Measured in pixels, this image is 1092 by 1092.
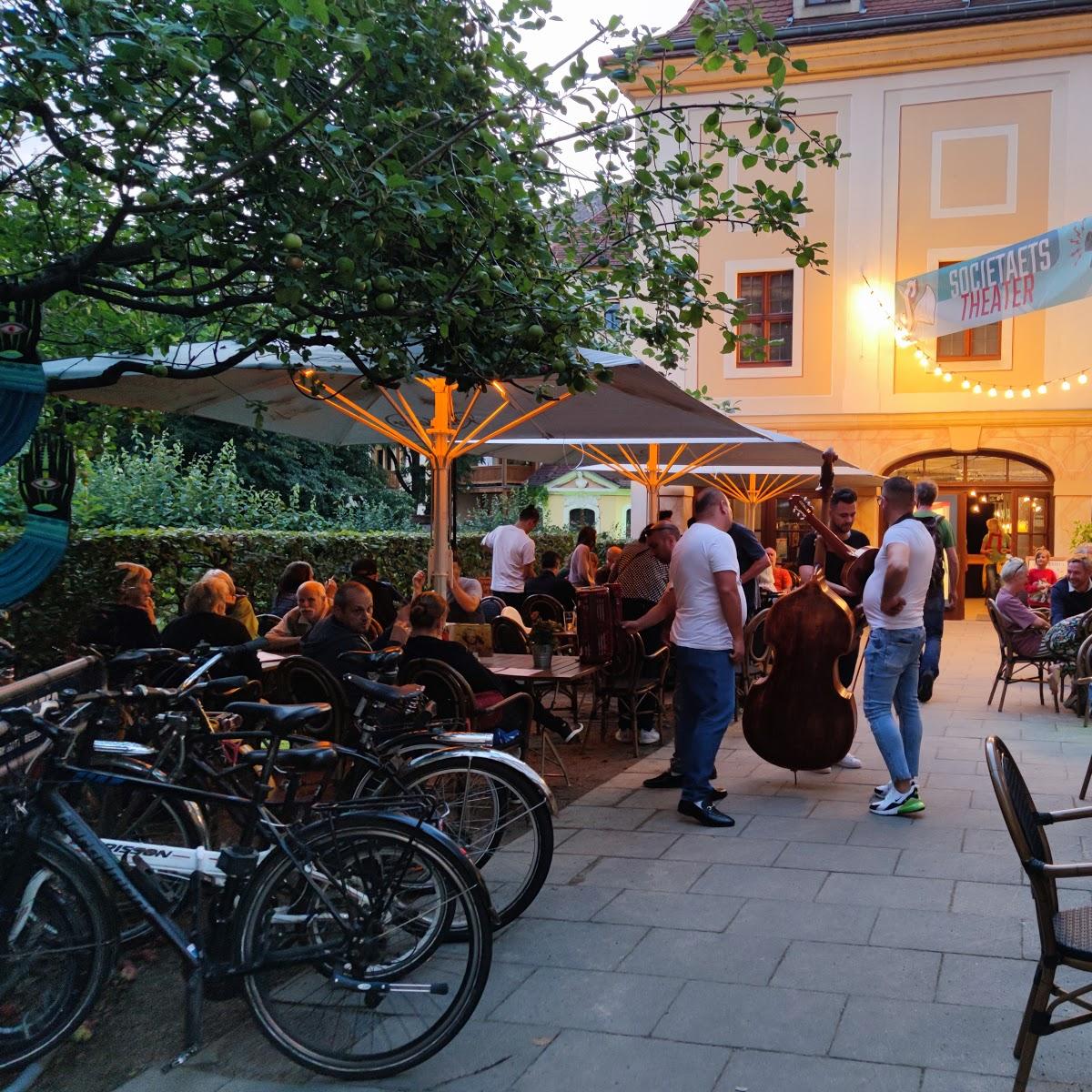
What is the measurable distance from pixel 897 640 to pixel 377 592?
13.4 feet

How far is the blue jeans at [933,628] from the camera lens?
10281mm

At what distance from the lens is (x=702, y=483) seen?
1903 centimetres

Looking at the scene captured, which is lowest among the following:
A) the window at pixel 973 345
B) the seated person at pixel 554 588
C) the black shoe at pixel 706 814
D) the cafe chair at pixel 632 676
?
the black shoe at pixel 706 814

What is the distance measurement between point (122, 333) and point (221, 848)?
163 inches

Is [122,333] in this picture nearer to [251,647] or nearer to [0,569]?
[0,569]

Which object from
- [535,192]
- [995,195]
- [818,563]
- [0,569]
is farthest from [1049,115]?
[0,569]

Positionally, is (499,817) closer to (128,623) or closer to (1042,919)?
(1042,919)

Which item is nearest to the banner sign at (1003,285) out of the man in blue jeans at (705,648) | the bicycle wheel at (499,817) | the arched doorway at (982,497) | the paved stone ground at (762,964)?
the arched doorway at (982,497)

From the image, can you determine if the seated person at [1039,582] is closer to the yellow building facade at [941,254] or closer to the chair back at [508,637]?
the yellow building facade at [941,254]

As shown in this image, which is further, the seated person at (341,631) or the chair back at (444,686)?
the seated person at (341,631)

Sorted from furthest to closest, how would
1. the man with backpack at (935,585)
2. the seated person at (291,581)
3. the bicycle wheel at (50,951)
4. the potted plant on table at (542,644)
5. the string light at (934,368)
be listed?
the string light at (934,368)
the man with backpack at (935,585)
the seated person at (291,581)
the potted plant on table at (542,644)
the bicycle wheel at (50,951)

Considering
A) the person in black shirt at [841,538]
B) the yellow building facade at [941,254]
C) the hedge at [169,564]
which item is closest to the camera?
the hedge at [169,564]

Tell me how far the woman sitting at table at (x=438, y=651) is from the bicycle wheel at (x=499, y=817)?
1205mm

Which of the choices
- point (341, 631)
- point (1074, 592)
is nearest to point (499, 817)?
point (341, 631)
